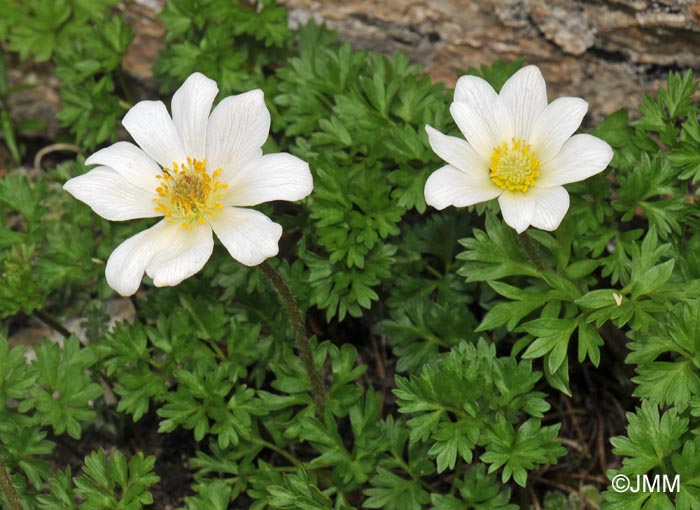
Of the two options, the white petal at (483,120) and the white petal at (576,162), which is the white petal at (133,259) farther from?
the white petal at (576,162)

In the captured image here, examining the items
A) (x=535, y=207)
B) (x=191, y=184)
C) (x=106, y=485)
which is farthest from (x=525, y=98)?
(x=106, y=485)

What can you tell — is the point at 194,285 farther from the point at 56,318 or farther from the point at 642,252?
the point at 642,252

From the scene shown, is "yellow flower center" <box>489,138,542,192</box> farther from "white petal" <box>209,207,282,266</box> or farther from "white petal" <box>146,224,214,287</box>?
"white petal" <box>146,224,214,287</box>

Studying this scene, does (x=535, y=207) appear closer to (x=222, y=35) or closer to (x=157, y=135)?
(x=157, y=135)

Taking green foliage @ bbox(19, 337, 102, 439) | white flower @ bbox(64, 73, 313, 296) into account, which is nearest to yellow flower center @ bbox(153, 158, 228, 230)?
white flower @ bbox(64, 73, 313, 296)

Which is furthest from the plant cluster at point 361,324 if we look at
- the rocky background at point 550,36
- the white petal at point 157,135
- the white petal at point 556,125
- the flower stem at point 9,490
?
the white petal at point 157,135

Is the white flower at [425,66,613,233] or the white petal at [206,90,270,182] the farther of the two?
the white petal at [206,90,270,182]

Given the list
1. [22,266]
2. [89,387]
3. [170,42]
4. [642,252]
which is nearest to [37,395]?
[89,387]
